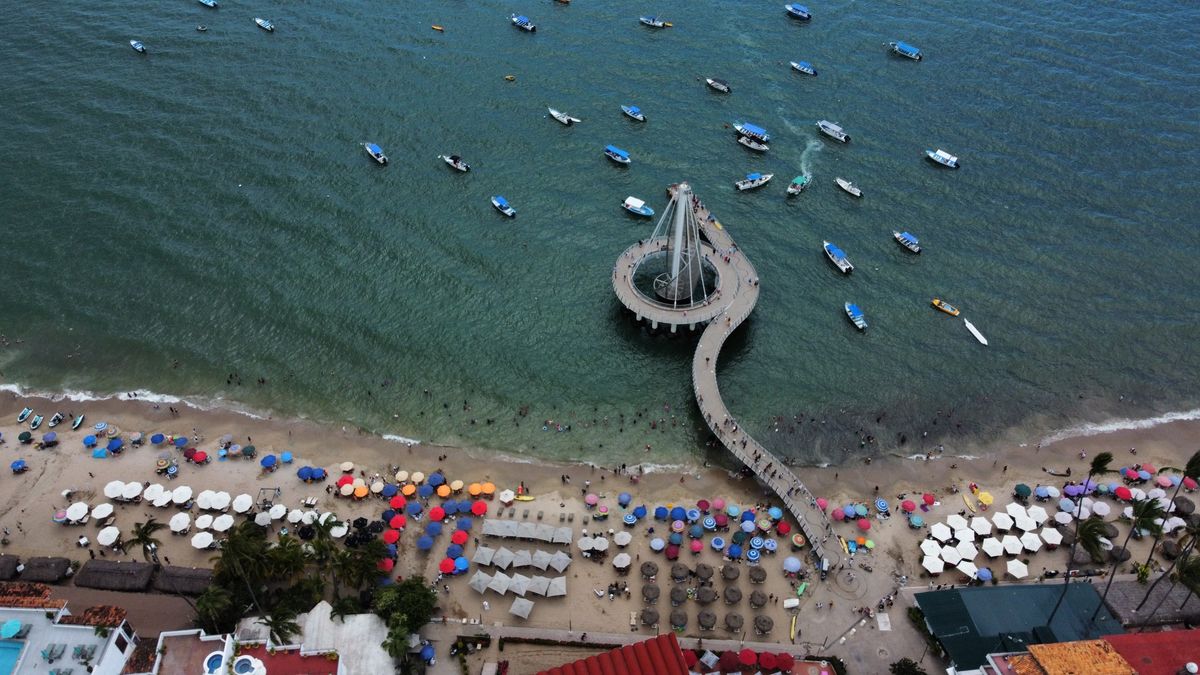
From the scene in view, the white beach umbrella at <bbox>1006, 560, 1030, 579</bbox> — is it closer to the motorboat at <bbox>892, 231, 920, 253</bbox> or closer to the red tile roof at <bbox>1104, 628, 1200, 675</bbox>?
the red tile roof at <bbox>1104, 628, 1200, 675</bbox>

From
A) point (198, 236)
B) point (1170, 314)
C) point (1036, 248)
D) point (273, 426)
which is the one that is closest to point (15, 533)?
point (273, 426)

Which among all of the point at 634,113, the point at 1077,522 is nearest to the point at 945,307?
the point at 1077,522

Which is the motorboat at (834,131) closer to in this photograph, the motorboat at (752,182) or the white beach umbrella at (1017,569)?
the motorboat at (752,182)

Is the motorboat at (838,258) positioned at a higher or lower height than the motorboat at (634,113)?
lower

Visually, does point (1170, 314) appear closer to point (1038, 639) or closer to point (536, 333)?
point (1038, 639)

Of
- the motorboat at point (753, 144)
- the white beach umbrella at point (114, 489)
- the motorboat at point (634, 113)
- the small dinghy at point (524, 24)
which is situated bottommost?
the white beach umbrella at point (114, 489)

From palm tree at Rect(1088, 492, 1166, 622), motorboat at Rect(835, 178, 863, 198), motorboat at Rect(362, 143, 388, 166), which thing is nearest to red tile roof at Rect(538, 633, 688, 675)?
palm tree at Rect(1088, 492, 1166, 622)

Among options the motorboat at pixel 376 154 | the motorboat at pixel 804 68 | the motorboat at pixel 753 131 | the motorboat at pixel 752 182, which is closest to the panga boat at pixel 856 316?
the motorboat at pixel 752 182
